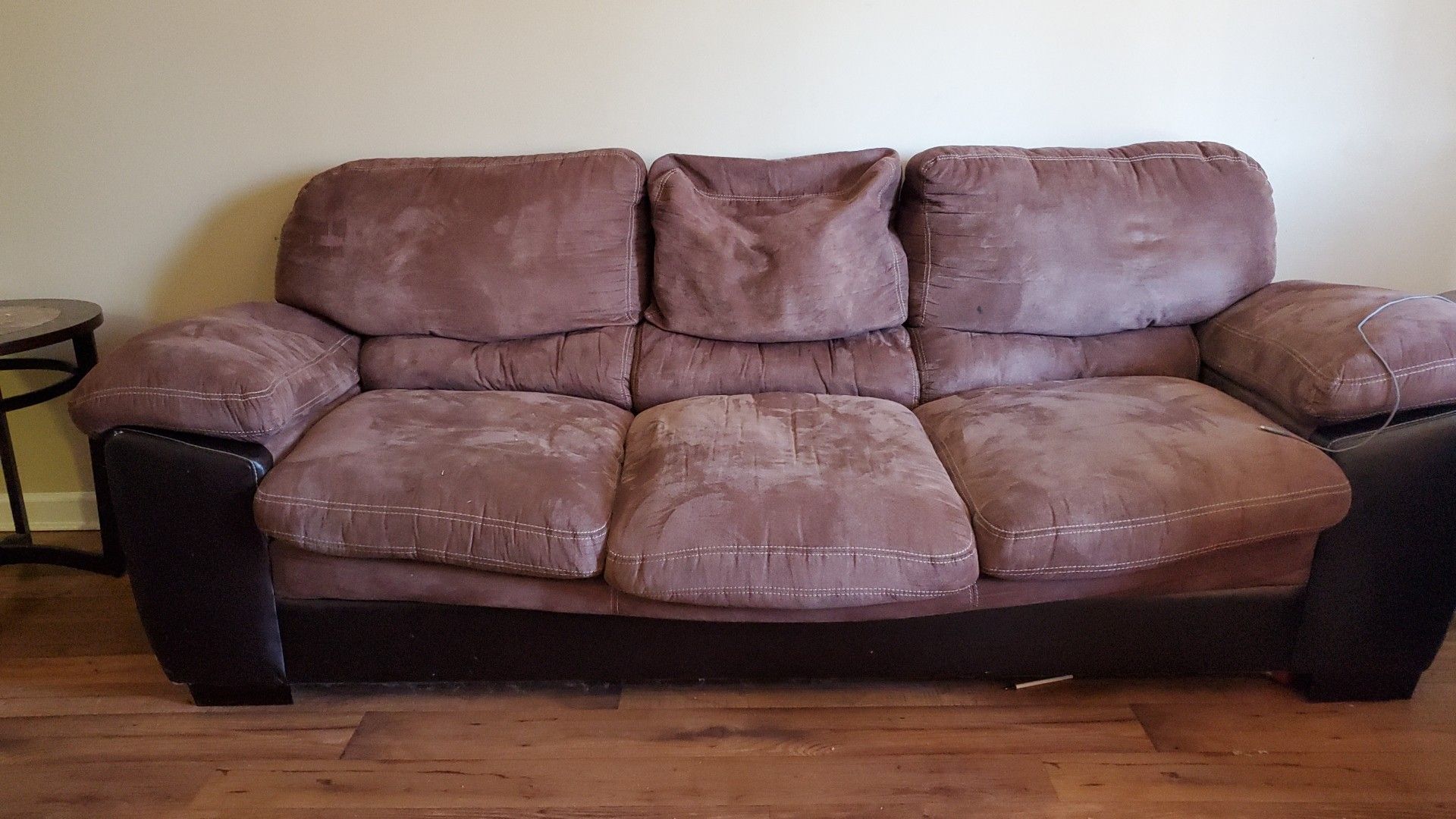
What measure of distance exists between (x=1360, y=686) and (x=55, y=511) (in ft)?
10.3

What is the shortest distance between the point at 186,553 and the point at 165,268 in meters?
1.08

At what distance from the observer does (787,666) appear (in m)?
1.68

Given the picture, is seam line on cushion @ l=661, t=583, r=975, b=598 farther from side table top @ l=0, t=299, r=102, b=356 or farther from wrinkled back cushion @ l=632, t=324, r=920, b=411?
side table top @ l=0, t=299, r=102, b=356

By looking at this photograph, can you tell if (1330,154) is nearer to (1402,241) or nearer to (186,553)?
(1402,241)

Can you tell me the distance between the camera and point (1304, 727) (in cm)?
167

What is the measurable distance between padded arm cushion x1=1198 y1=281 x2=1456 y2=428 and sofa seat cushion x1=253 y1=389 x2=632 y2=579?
128 centimetres

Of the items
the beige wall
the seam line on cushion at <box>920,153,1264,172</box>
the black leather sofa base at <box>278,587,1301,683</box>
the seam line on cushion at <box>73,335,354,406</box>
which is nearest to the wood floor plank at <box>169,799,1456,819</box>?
the black leather sofa base at <box>278,587,1301,683</box>

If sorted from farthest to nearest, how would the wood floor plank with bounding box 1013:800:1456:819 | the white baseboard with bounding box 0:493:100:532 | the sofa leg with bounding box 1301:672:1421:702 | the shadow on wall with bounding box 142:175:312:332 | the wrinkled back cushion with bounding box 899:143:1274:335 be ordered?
the white baseboard with bounding box 0:493:100:532 < the shadow on wall with bounding box 142:175:312:332 < the wrinkled back cushion with bounding box 899:143:1274:335 < the sofa leg with bounding box 1301:672:1421:702 < the wood floor plank with bounding box 1013:800:1456:819

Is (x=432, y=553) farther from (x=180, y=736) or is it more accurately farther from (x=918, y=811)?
(x=918, y=811)

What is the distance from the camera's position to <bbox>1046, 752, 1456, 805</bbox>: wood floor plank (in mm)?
1515

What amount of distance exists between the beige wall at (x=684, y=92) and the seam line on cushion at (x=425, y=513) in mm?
1086

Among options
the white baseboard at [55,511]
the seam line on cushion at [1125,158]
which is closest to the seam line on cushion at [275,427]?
the white baseboard at [55,511]

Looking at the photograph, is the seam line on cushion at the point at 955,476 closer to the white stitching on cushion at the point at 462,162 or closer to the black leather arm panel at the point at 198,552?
the white stitching on cushion at the point at 462,162

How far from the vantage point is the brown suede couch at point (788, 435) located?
1551mm
